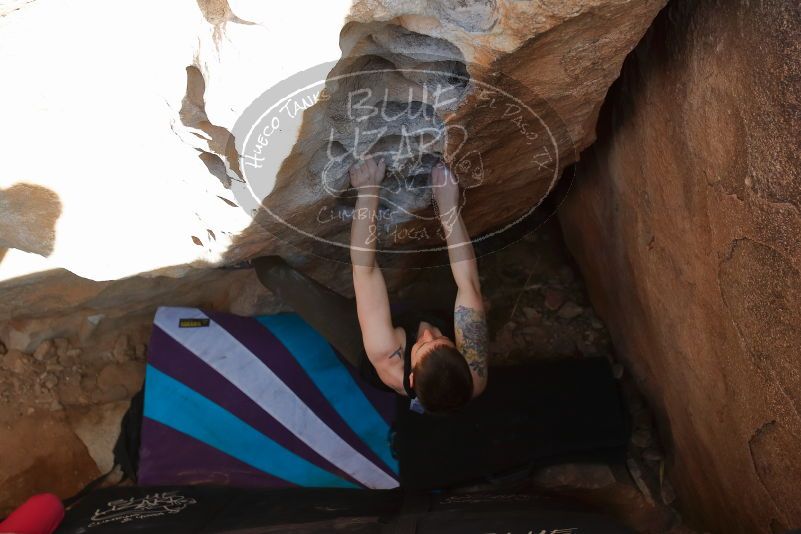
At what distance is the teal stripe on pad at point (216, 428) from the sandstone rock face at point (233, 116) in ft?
1.33

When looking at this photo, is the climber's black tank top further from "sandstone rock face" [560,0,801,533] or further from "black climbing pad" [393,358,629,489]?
"sandstone rock face" [560,0,801,533]

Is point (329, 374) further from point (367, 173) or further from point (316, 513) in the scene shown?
point (367, 173)

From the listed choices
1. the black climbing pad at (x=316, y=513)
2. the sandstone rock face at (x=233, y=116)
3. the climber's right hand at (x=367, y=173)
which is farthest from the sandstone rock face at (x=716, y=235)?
the climber's right hand at (x=367, y=173)

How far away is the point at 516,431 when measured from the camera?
7.21ft

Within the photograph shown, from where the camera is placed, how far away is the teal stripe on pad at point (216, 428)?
231 cm

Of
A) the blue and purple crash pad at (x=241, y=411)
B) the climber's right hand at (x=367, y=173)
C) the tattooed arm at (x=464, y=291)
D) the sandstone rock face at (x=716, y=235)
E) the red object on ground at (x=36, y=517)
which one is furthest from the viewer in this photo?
the blue and purple crash pad at (x=241, y=411)

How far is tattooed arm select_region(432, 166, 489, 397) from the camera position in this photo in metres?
1.71

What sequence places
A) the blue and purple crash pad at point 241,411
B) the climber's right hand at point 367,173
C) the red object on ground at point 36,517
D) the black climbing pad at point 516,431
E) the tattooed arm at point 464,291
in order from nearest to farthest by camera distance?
the climber's right hand at point 367,173, the tattooed arm at point 464,291, the red object on ground at point 36,517, the black climbing pad at point 516,431, the blue and purple crash pad at point 241,411

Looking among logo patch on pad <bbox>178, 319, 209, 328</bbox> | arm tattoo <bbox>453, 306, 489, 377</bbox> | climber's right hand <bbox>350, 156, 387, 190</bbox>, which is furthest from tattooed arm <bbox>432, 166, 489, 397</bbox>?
logo patch on pad <bbox>178, 319, 209, 328</bbox>

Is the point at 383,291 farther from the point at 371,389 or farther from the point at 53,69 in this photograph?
the point at 53,69

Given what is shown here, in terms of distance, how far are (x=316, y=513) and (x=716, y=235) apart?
4.37ft

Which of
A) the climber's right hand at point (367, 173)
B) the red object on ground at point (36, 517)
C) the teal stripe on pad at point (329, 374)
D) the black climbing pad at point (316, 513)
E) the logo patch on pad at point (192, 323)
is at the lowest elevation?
the black climbing pad at point (316, 513)

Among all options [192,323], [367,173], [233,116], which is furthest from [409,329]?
[192,323]

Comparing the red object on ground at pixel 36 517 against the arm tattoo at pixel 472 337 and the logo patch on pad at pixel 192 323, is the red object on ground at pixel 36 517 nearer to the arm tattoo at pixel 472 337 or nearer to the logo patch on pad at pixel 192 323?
the logo patch on pad at pixel 192 323
